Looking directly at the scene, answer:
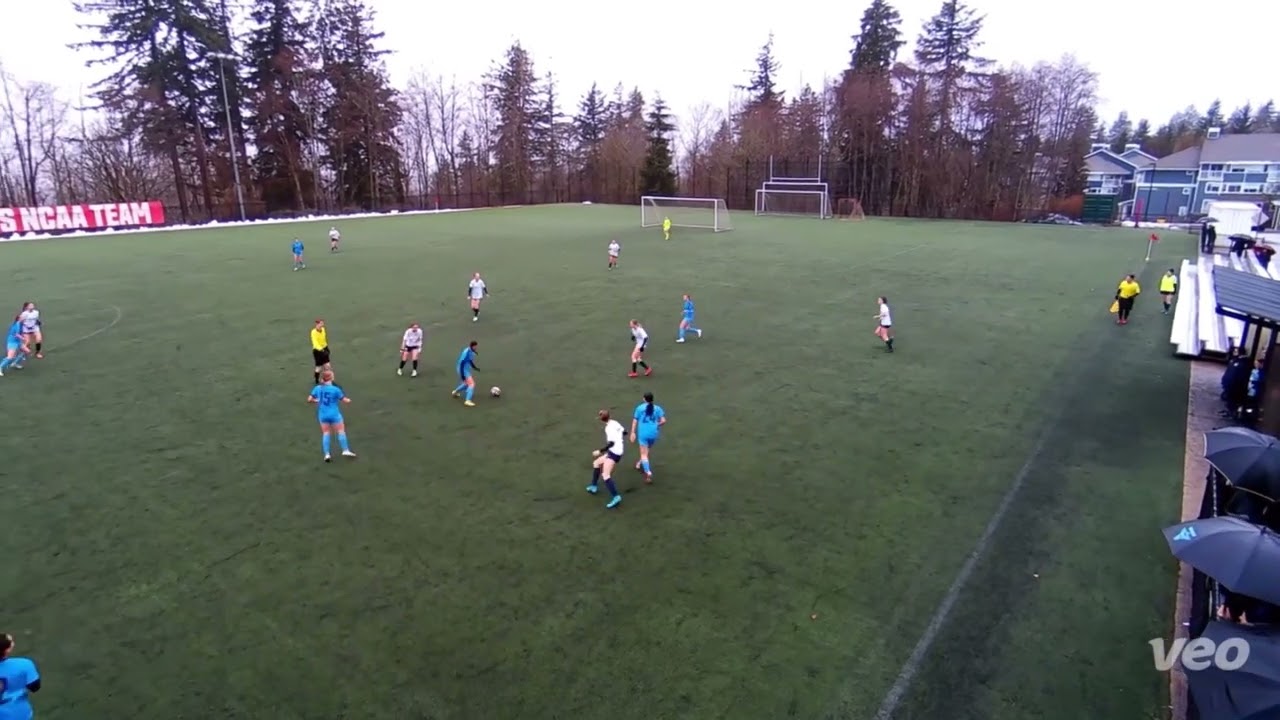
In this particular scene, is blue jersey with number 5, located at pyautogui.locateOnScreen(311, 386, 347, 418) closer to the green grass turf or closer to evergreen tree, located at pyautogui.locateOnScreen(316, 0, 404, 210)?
the green grass turf

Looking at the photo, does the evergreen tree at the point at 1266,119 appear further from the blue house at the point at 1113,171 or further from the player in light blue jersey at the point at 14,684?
the player in light blue jersey at the point at 14,684

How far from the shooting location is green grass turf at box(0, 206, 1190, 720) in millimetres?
6758

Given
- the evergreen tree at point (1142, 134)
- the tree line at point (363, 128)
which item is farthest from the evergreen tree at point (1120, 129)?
the tree line at point (363, 128)

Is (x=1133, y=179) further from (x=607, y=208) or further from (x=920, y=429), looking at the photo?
(x=920, y=429)

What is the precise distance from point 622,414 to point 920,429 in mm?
5630

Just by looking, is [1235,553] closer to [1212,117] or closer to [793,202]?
[793,202]

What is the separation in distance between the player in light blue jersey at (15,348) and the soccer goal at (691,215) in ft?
130

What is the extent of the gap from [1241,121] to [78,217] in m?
153

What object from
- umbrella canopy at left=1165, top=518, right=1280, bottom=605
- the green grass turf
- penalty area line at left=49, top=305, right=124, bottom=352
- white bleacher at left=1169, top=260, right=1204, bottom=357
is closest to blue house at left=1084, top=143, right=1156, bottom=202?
white bleacher at left=1169, top=260, right=1204, bottom=357

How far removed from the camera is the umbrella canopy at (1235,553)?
18.9 feet

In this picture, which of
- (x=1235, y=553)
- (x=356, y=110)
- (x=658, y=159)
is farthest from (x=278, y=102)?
(x=1235, y=553)

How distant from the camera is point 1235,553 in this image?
6105mm

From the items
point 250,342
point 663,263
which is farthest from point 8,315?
point 663,263

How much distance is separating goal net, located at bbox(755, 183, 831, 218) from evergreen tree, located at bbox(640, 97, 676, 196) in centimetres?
1634
